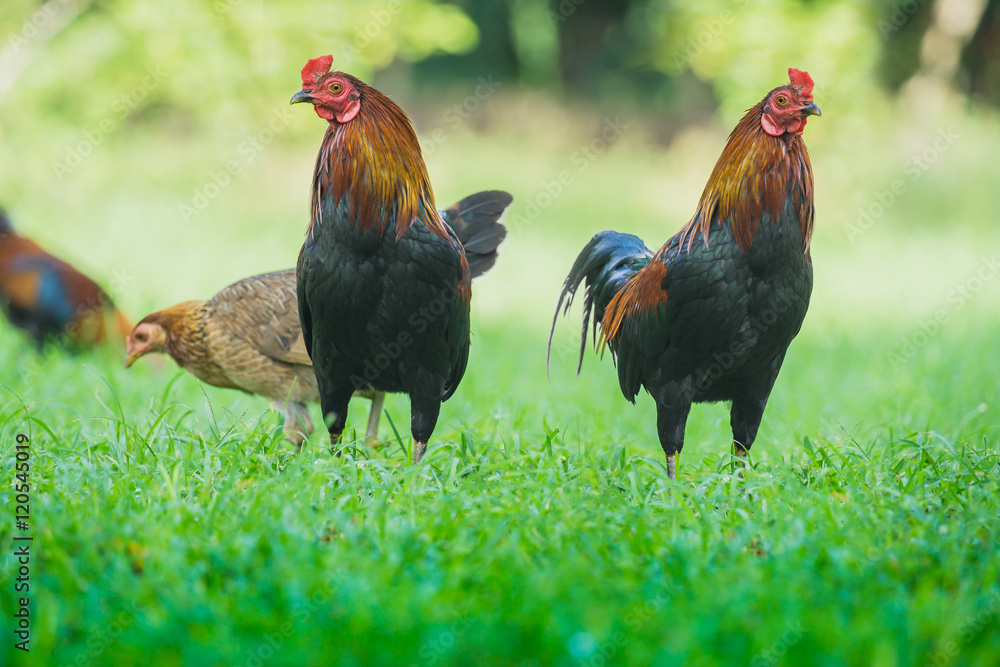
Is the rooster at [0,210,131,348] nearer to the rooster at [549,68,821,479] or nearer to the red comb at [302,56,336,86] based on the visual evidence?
the red comb at [302,56,336,86]

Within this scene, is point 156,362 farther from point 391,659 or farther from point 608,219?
point 608,219

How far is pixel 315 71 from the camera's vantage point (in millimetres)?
3471

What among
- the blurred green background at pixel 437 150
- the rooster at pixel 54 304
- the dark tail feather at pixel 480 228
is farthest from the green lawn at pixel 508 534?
the blurred green background at pixel 437 150

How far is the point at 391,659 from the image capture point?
7.18 feet

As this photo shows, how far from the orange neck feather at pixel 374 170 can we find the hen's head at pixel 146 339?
1.85 m

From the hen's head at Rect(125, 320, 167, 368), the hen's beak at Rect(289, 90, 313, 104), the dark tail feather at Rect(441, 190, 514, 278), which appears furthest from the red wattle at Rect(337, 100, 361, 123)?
the hen's head at Rect(125, 320, 167, 368)

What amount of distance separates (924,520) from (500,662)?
1.65 m

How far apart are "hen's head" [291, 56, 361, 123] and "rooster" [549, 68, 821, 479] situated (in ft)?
4.46

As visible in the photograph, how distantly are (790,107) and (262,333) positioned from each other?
2875 millimetres

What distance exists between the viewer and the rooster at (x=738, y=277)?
3359 millimetres

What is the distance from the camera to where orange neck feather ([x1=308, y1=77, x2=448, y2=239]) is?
3383 millimetres

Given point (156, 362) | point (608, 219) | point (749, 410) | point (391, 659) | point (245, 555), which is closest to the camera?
point (391, 659)

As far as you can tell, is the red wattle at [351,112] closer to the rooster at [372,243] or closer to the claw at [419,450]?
the rooster at [372,243]

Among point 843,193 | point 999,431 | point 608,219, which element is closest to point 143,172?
point 608,219
